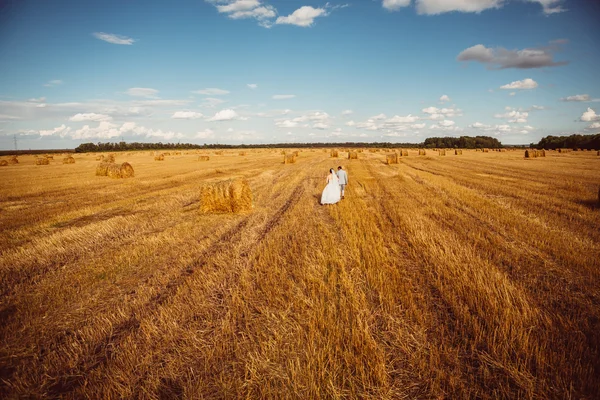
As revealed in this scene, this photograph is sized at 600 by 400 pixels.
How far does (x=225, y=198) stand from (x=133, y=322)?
7375mm

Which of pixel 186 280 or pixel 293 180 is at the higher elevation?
pixel 293 180

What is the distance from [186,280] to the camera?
582 centimetres

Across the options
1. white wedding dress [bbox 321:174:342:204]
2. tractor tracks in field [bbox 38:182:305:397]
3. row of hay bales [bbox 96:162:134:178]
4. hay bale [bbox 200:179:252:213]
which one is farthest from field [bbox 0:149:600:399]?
row of hay bales [bbox 96:162:134:178]

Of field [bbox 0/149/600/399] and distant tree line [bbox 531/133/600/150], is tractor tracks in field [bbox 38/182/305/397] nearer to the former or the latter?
field [bbox 0/149/600/399]

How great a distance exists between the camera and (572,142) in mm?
79500

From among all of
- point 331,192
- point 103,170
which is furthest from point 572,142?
point 103,170

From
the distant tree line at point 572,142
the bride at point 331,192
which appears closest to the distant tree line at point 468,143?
the distant tree line at point 572,142

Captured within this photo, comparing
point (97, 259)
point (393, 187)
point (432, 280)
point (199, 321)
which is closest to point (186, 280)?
point (199, 321)

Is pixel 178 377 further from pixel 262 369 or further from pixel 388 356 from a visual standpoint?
pixel 388 356

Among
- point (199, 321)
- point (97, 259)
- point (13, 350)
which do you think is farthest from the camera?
point (97, 259)

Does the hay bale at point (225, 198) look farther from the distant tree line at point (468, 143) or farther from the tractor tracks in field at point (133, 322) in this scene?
the distant tree line at point (468, 143)

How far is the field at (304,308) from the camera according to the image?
3.28 m

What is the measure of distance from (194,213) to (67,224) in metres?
4.26

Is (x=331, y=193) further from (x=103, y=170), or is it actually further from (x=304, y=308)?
(x=103, y=170)
